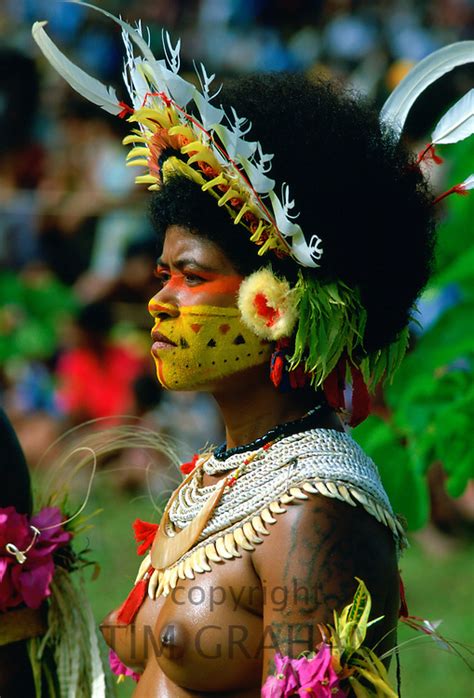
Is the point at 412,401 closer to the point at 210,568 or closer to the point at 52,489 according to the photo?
the point at 52,489

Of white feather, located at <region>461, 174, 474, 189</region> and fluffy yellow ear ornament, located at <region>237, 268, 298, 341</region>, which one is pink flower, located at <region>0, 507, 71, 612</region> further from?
white feather, located at <region>461, 174, 474, 189</region>

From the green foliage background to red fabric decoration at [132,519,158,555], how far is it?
1295mm

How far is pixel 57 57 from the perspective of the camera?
2686 mm

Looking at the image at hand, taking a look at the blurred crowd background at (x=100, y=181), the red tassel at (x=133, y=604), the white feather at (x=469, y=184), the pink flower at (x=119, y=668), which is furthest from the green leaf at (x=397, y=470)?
the blurred crowd background at (x=100, y=181)

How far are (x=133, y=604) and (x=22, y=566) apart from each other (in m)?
0.37

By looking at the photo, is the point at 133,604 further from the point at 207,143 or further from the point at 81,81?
the point at 81,81

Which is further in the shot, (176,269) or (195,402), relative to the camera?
(195,402)

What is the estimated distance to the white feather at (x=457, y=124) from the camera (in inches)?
110

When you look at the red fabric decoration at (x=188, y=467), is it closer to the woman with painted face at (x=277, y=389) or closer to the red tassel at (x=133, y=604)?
the woman with painted face at (x=277, y=389)

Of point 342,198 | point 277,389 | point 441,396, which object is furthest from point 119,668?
point 441,396

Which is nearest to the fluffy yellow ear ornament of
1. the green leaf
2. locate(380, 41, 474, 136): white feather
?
locate(380, 41, 474, 136): white feather

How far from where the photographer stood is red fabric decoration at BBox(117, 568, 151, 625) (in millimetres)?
2762

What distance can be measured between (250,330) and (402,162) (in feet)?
1.73

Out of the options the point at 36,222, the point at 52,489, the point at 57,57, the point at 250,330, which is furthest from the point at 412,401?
the point at 36,222
